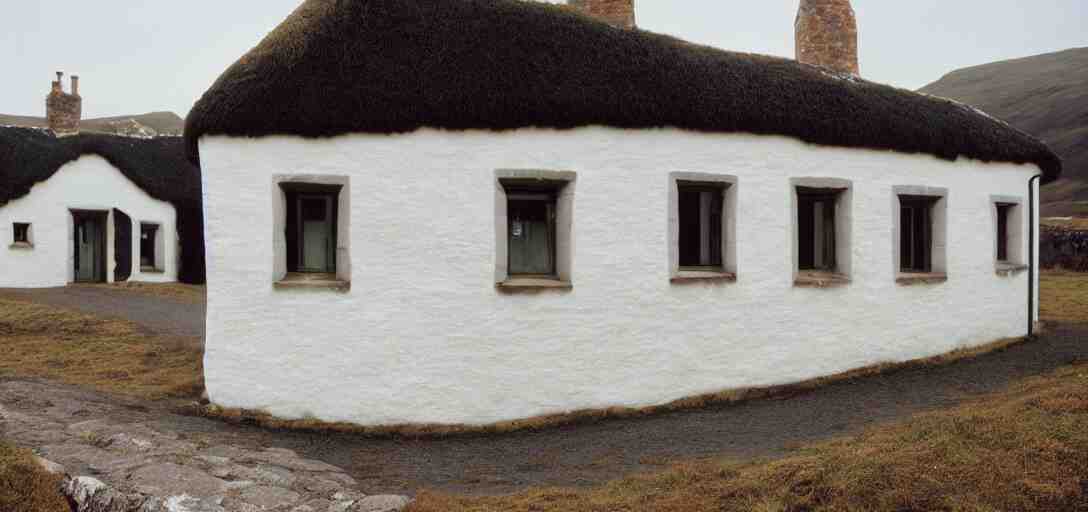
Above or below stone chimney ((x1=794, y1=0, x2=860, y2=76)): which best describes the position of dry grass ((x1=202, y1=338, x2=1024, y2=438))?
below

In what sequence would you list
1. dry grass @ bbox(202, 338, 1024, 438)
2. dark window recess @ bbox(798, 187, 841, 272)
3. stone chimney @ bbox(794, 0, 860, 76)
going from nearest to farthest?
dry grass @ bbox(202, 338, 1024, 438), dark window recess @ bbox(798, 187, 841, 272), stone chimney @ bbox(794, 0, 860, 76)

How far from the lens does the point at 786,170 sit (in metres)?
9.41

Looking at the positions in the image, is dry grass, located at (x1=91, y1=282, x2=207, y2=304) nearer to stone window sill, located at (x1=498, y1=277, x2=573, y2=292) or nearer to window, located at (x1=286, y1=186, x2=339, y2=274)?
window, located at (x1=286, y1=186, x2=339, y2=274)

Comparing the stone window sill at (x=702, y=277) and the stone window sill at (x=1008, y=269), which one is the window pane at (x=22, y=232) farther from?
the stone window sill at (x=1008, y=269)

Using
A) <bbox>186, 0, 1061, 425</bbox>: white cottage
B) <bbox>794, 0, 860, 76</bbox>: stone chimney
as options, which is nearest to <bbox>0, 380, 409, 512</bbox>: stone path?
<bbox>186, 0, 1061, 425</bbox>: white cottage

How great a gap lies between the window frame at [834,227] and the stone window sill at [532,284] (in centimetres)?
324

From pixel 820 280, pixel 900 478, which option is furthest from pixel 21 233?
pixel 900 478

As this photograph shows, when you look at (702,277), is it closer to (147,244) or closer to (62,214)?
(62,214)

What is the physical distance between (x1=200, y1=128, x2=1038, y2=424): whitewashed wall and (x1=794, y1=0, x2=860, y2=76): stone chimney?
17.9 feet

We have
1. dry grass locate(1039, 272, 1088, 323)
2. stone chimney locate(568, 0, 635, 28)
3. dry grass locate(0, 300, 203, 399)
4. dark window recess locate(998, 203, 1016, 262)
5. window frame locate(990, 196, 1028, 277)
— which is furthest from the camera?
dry grass locate(1039, 272, 1088, 323)

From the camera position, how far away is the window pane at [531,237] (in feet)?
28.2

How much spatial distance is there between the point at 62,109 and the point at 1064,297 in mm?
28846

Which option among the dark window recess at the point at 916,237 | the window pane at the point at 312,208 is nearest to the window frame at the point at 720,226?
the dark window recess at the point at 916,237

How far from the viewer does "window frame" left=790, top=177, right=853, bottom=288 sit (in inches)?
375
